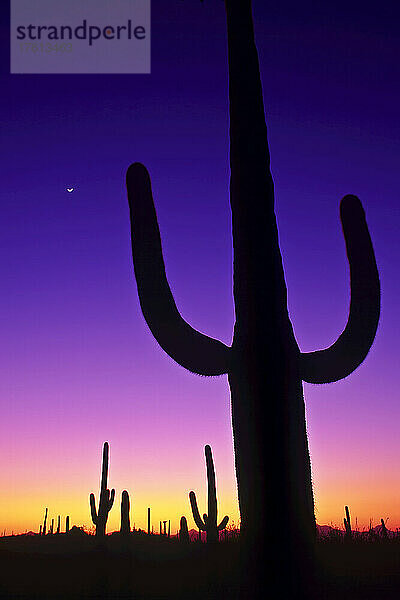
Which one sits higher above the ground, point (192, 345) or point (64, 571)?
point (192, 345)

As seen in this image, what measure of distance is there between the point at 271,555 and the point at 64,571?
7.63 meters

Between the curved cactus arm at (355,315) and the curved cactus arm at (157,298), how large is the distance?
75 cm

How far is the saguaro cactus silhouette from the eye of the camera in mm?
4254

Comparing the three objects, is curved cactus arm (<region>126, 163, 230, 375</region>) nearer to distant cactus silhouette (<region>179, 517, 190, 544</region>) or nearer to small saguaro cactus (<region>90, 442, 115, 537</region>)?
small saguaro cactus (<region>90, 442, 115, 537</region>)

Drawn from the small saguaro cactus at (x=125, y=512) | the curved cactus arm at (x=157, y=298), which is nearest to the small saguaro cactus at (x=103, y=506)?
the small saguaro cactus at (x=125, y=512)

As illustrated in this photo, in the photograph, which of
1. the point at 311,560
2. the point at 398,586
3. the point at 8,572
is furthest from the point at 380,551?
the point at 311,560

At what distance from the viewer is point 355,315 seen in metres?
5.37

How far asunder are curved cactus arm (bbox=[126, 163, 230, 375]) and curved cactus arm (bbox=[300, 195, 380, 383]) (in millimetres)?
745

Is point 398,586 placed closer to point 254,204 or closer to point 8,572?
point 254,204

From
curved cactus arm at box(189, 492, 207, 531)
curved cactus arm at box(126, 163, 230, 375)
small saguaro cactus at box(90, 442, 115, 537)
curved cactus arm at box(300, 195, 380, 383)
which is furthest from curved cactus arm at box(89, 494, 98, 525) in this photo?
curved cactus arm at box(300, 195, 380, 383)

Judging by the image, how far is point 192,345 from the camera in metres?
5.00

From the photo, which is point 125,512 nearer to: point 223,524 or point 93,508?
point 93,508

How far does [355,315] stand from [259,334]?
111cm

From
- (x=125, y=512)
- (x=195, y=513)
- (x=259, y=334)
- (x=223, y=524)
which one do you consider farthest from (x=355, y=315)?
(x=125, y=512)
